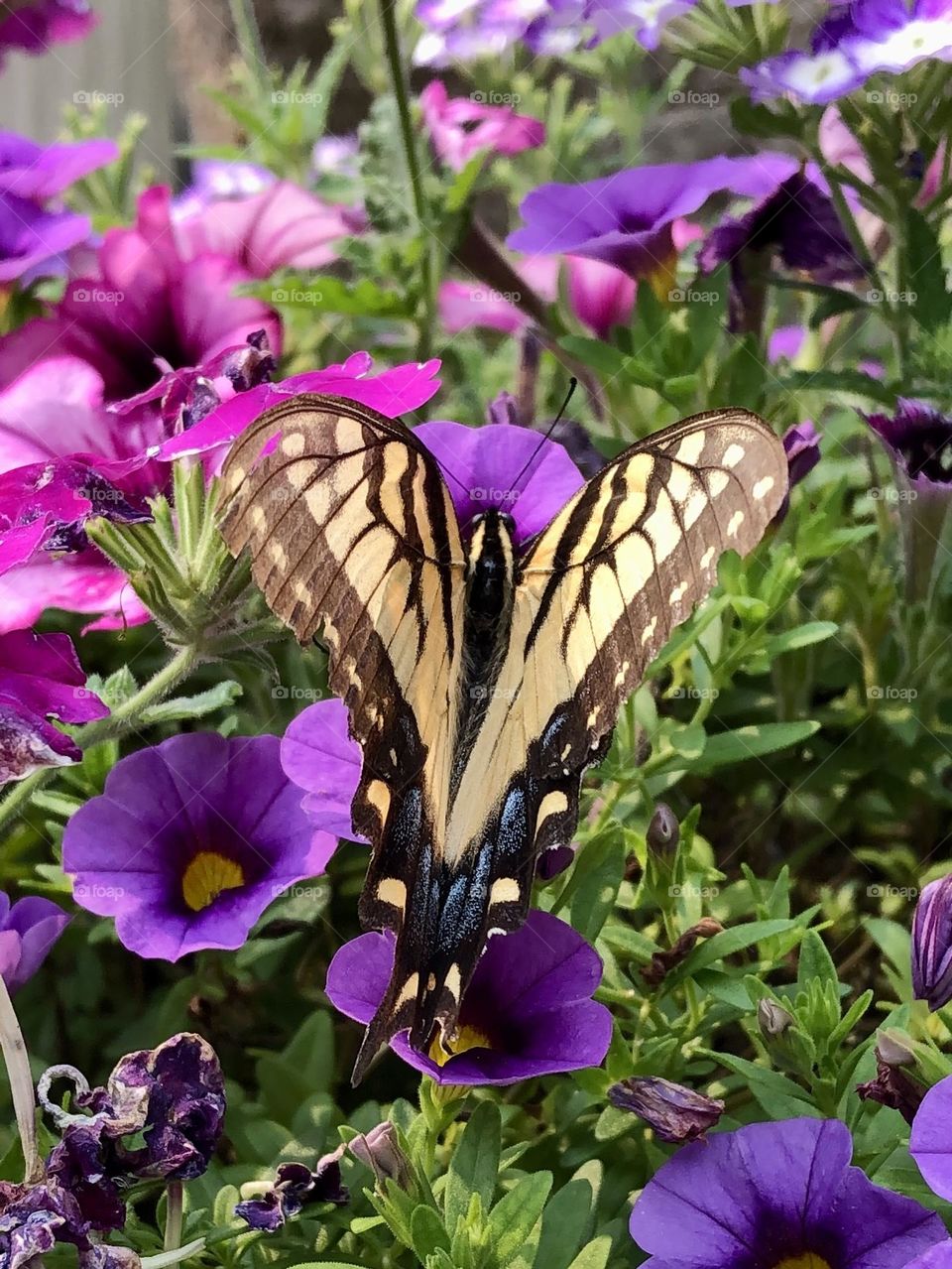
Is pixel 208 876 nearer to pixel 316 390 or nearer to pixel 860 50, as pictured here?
pixel 316 390

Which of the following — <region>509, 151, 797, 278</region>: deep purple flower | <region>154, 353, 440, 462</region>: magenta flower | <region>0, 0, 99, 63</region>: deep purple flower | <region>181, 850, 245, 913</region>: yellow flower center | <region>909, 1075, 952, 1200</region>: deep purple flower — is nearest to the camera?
<region>909, 1075, 952, 1200</region>: deep purple flower

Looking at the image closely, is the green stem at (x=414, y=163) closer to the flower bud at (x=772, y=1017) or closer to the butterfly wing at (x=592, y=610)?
the butterfly wing at (x=592, y=610)

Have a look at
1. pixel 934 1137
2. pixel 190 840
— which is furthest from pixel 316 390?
pixel 934 1137

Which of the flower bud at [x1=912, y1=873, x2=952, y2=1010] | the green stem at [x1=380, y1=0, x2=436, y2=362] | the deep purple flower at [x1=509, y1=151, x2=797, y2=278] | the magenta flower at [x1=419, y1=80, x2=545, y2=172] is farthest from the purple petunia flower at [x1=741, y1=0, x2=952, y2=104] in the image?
the flower bud at [x1=912, y1=873, x2=952, y2=1010]

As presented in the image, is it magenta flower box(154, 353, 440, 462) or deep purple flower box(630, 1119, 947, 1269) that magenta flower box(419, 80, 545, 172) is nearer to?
magenta flower box(154, 353, 440, 462)

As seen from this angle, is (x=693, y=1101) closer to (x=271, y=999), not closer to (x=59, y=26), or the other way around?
(x=271, y=999)

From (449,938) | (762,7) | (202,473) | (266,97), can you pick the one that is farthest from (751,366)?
(266,97)
